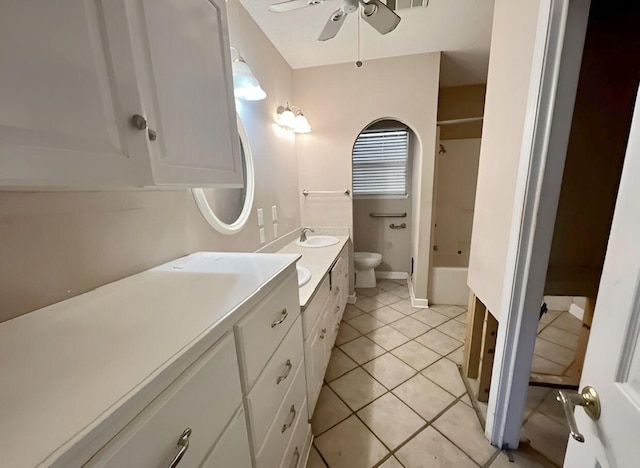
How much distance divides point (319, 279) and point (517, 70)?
1.40 metres

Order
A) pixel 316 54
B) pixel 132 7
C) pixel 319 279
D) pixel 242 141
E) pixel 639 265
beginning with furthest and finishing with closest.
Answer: pixel 316 54
pixel 242 141
pixel 319 279
pixel 132 7
pixel 639 265

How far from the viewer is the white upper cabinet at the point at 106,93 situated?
425 mm

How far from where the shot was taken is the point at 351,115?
257 centimetres

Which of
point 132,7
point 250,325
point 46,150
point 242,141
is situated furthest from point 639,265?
point 242,141

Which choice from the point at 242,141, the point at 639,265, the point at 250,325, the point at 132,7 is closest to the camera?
the point at 639,265

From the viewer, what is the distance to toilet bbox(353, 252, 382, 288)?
3240 mm

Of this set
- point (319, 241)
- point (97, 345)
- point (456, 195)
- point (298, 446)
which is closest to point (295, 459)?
point (298, 446)

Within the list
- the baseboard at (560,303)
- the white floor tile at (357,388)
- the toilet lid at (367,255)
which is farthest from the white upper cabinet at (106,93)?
the baseboard at (560,303)

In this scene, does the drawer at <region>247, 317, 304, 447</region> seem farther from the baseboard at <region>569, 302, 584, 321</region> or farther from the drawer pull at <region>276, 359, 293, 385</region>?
the baseboard at <region>569, 302, 584, 321</region>

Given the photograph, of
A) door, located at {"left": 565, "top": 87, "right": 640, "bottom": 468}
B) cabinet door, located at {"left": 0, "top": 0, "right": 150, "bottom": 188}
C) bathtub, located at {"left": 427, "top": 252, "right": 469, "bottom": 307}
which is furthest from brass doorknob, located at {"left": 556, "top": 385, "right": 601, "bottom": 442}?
bathtub, located at {"left": 427, "top": 252, "right": 469, "bottom": 307}

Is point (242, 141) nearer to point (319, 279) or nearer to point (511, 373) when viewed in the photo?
point (319, 279)

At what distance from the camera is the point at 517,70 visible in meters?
1.13

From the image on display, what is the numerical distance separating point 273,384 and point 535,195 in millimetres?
1246

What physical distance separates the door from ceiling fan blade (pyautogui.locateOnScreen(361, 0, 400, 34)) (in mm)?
1314
